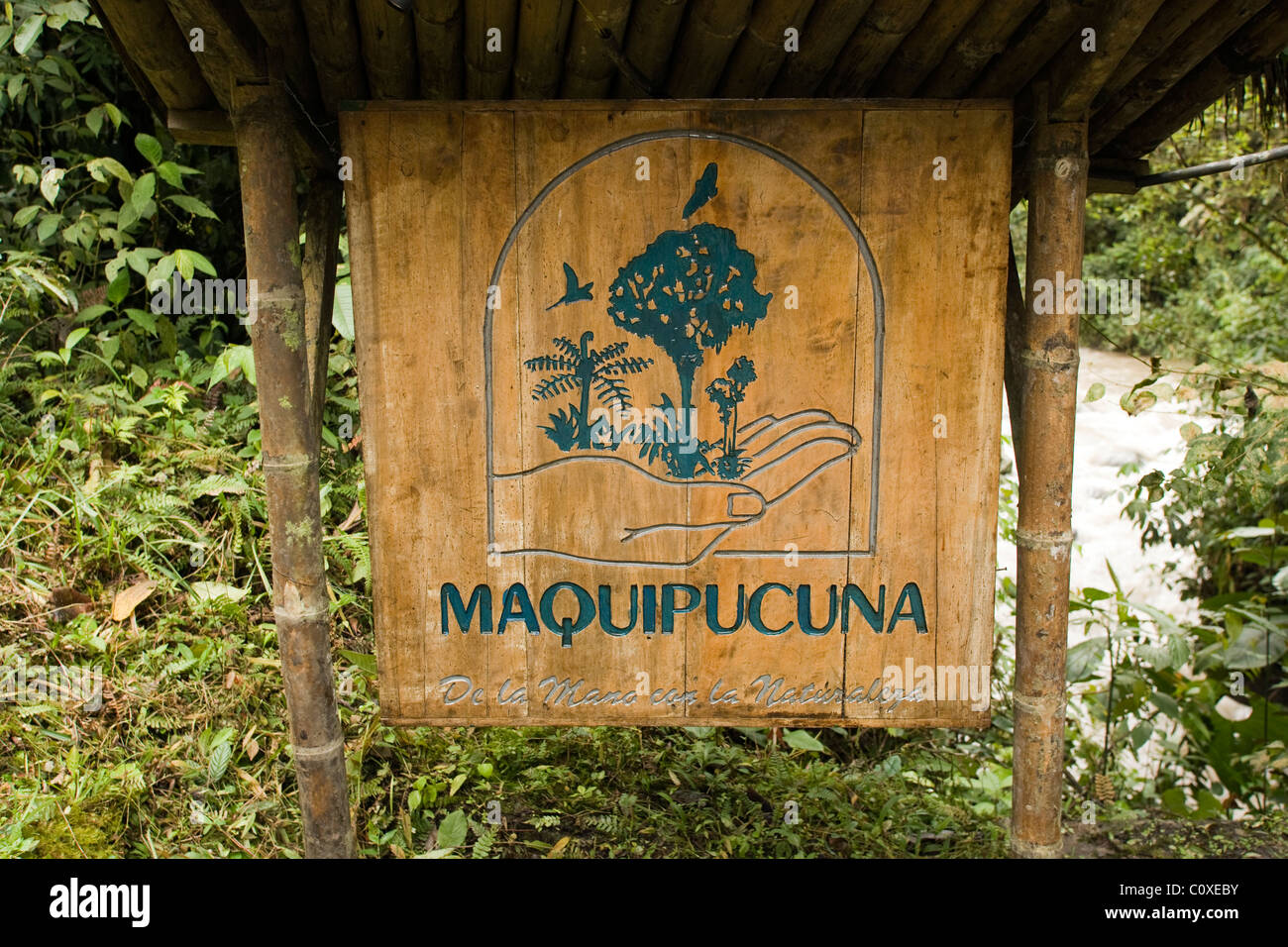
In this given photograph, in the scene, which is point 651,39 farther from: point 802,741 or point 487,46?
point 802,741

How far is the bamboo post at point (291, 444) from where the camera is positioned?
2.38 meters

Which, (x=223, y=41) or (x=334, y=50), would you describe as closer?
(x=223, y=41)

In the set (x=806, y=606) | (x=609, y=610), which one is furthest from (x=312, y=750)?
(x=806, y=606)

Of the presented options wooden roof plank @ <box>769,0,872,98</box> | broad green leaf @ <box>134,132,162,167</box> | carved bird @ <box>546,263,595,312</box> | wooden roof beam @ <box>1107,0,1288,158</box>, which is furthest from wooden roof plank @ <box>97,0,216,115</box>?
wooden roof beam @ <box>1107,0,1288,158</box>

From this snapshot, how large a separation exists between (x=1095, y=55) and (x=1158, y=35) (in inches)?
7.0

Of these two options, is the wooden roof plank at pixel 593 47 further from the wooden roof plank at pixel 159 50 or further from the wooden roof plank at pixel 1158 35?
the wooden roof plank at pixel 1158 35

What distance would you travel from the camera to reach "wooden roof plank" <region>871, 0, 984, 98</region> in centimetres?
222

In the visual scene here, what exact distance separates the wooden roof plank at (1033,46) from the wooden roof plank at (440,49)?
4.36 feet

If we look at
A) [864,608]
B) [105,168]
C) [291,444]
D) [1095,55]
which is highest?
[105,168]

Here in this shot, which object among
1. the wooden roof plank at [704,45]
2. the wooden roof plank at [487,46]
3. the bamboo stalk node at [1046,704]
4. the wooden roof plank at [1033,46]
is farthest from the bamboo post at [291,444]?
the bamboo stalk node at [1046,704]

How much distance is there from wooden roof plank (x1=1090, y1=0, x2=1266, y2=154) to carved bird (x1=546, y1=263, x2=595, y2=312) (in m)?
1.50

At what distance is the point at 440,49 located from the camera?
2.31 metres

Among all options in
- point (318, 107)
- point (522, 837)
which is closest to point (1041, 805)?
point (522, 837)

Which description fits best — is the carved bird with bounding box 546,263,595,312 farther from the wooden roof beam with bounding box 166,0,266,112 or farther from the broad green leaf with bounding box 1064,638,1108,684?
the broad green leaf with bounding box 1064,638,1108,684
